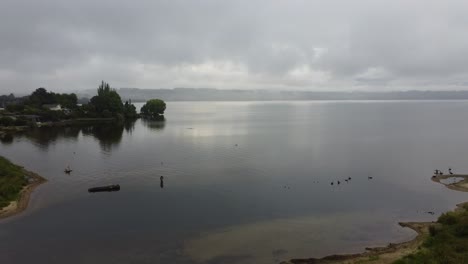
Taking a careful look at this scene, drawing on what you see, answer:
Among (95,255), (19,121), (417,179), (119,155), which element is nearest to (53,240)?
(95,255)

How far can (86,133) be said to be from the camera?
11956 cm

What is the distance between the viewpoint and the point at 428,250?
28.8m

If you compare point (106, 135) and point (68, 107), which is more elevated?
point (68, 107)

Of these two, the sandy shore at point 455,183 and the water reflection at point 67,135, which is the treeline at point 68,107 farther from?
the sandy shore at point 455,183

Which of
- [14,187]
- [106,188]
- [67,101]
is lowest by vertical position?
[106,188]

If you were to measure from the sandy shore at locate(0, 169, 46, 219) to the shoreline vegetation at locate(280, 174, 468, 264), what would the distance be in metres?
33.6

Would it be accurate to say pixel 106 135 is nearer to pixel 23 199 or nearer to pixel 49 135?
pixel 49 135

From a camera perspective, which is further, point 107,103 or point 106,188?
point 107,103

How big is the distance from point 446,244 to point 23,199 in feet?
164

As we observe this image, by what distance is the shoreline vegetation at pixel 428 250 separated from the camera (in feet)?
88.1

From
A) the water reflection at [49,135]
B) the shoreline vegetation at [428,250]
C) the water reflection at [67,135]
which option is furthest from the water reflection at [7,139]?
the shoreline vegetation at [428,250]

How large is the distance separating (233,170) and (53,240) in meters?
36.8

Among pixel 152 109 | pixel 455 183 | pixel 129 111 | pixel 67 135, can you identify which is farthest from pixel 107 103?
pixel 455 183

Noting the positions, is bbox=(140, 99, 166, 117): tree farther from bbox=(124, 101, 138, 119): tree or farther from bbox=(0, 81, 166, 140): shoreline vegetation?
bbox=(124, 101, 138, 119): tree
